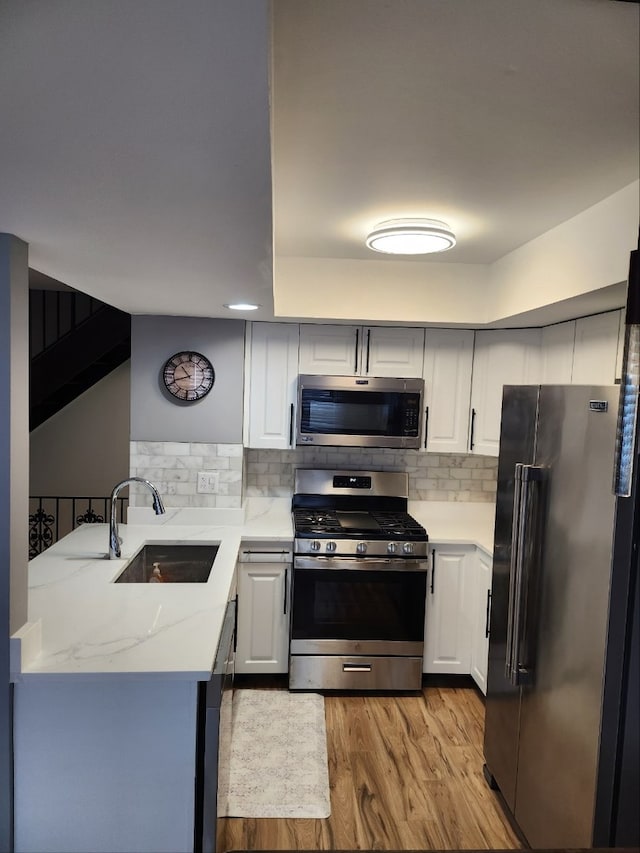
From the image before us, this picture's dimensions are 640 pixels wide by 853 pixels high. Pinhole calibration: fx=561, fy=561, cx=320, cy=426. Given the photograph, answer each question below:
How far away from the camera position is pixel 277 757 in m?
2.46

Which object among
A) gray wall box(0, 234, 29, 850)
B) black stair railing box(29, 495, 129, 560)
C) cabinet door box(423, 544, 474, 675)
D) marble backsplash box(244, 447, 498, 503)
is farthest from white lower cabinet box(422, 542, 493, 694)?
black stair railing box(29, 495, 129, 560)

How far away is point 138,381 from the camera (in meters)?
3.10

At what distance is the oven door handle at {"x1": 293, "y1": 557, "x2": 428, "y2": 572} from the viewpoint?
2.93 metres

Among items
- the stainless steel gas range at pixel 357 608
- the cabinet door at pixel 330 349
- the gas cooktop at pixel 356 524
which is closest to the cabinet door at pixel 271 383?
the cabinet door at pixel 330 349

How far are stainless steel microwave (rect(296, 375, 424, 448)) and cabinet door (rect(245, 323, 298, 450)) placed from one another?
113mm

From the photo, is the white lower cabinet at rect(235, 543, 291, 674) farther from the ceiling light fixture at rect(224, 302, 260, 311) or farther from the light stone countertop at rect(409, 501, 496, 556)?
the ceiling light fixture at rect(224, 302, 260, 311)

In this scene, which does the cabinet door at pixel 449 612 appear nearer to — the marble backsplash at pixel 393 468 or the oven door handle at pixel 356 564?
A: the oven door handle at pixel 356 564

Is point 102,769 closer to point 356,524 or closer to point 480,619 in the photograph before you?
point 356,524

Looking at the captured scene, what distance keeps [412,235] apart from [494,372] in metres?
1.24

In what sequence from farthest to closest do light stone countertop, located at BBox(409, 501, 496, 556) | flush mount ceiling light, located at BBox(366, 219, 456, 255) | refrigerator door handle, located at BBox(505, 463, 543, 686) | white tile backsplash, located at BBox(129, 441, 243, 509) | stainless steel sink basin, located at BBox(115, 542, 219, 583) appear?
light stone countertop, located at BBox(409, 501, 496, 556) → white tile backsplash, located at BBox(129, 441, 243, 509) → stainless steel sink basin, located at BBox(115, 542, 219, 583) → flush mount ceiling light, located at BBox(366, 219, 456, 255) → refrigerator door handle, located at BBox(505, 463, 543, 686)

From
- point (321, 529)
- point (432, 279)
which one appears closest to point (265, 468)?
point (321, 529)

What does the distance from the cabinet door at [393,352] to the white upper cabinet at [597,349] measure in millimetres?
905

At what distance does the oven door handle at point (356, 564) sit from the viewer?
293cm

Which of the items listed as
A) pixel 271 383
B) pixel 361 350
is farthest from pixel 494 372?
pixel 271 383
